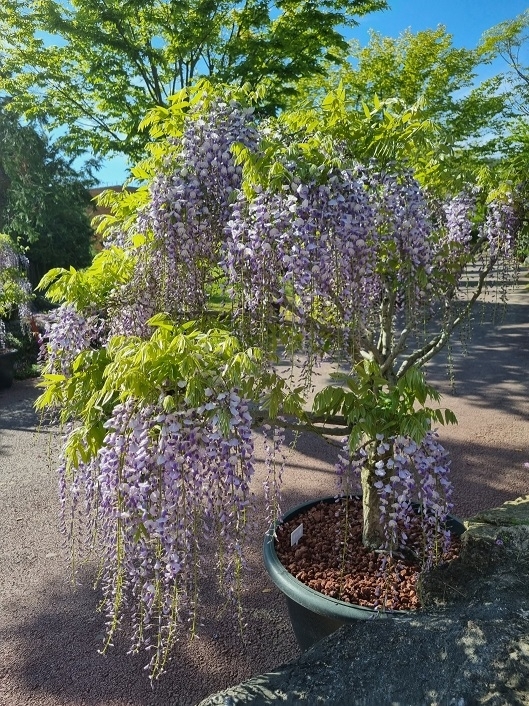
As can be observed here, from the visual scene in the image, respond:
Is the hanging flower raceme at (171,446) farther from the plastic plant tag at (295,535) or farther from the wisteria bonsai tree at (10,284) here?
the wisteria bonsai tree at (10,284)

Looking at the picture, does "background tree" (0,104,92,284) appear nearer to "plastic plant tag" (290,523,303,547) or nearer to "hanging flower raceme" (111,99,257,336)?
"hanging flower raceme" (111,99,257,336)

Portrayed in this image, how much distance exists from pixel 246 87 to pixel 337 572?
2520 mm

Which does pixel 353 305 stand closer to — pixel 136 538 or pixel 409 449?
pixel 409 449

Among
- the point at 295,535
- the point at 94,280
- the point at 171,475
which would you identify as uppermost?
the point at 94,280

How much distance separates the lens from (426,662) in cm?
191

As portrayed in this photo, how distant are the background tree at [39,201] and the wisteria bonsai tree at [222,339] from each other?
1098 cm

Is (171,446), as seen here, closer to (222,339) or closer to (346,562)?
(222,339)

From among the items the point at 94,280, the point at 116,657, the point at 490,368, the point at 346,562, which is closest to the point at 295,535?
the point at 346,562

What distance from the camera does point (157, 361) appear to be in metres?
1.90

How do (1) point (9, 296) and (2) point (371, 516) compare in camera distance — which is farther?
(1) point (9, 296)

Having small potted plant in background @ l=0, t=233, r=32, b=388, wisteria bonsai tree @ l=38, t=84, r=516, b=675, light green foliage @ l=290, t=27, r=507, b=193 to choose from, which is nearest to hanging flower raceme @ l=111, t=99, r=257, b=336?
wisteria bonsai tree @ l=38, t=84, r=516, b=675

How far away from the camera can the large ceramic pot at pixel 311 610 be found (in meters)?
2.48

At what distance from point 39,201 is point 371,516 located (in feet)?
41.0

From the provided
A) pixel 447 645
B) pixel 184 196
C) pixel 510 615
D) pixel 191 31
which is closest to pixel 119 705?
pixel 447 645
